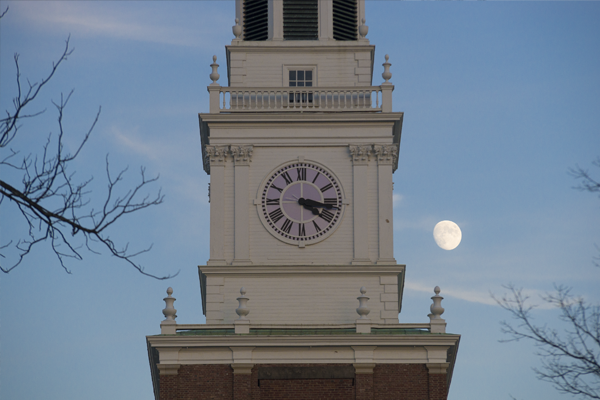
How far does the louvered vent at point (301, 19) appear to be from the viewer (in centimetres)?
4150

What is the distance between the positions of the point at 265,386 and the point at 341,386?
2.28 m

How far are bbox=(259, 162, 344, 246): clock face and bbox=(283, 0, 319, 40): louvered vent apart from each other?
5.25 metres

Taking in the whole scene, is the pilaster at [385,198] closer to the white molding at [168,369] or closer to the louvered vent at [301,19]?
the louvered vent at [301,19]

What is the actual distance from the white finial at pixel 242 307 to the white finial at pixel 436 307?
572 centimetres

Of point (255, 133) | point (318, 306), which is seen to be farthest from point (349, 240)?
point (255, 133)

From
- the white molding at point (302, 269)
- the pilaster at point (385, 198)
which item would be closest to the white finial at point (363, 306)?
the white molding at point (302, 269)

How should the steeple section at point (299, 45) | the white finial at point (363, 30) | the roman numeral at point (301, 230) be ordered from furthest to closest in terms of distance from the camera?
the white finial at point (363, 30)
the steeple section at point (299, 45)
the roman numeral at point (301, 230)

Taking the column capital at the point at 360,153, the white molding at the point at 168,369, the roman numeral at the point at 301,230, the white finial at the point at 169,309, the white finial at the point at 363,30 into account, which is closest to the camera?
the white molding at the point at 168,369

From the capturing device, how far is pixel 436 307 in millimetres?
36188

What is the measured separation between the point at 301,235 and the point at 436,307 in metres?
5.13

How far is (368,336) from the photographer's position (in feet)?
115

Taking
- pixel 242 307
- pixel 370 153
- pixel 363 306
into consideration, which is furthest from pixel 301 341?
pixel 370 153

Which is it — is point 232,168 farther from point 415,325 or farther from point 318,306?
point 415,325

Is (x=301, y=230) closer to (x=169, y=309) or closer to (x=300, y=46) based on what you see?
(x=169, y=309)
